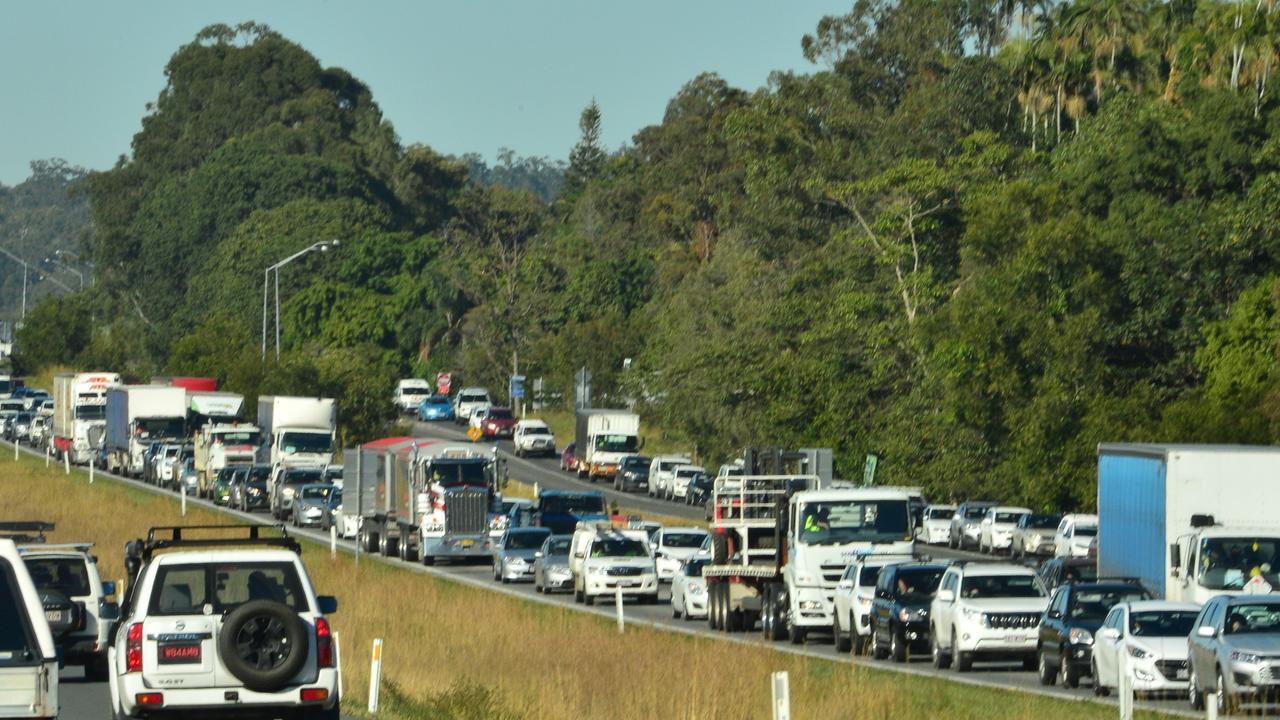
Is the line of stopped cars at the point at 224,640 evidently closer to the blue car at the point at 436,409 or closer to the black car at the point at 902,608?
the black car at the point at 902,608

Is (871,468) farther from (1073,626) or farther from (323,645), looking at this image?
(323,645)

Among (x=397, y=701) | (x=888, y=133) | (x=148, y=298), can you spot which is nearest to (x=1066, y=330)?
(x=888, y=133)

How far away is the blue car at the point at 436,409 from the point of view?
388 ft

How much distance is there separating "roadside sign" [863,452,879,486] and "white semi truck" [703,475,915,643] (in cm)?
2800

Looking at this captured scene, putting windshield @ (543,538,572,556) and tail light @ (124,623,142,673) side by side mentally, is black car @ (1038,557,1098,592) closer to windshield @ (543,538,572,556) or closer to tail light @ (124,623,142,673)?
windshield @ (543,538,572,556)

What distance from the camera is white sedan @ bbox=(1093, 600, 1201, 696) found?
24.6 m

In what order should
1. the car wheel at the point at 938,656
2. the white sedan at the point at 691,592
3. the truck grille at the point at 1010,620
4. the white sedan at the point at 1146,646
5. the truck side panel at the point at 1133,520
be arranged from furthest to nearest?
the white sedan at the point at 691,592 < the truck side panel at the point at 1133,520 < the car wheel at the point at 938,656 < the truck grille at the point at 1010,620 < the white sedan at the point at 1146,646

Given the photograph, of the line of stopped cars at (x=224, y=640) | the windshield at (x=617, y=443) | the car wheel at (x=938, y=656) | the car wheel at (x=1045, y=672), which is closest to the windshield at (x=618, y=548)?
the car wheel at (x=938, y=656)

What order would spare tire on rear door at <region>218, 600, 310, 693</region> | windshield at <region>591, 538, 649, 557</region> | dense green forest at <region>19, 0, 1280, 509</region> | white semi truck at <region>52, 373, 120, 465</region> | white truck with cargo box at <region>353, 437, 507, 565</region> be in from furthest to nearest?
white semi truck at <region>52, 373, 120, 465</region>, dense green forest at <region>19, 0, 1280, 509</region>, white truck with cargo box at <region>353, 437, 507, 565</region>, windshield at <region>591, 538, 649, 557</region>, spare tire on rear door at <region>218, 600, 310, 693</region>

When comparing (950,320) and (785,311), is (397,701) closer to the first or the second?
(950,320)

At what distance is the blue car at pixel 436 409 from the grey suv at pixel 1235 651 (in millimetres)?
95516

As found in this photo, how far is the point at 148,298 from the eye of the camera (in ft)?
528

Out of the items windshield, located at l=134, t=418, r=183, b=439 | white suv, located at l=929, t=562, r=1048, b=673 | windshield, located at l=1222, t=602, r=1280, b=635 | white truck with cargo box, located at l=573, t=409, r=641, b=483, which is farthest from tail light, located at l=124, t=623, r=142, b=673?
white truck with cargo box, located at l=573, t=409, r=641, b=483

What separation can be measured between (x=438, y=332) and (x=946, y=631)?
112946 mm
